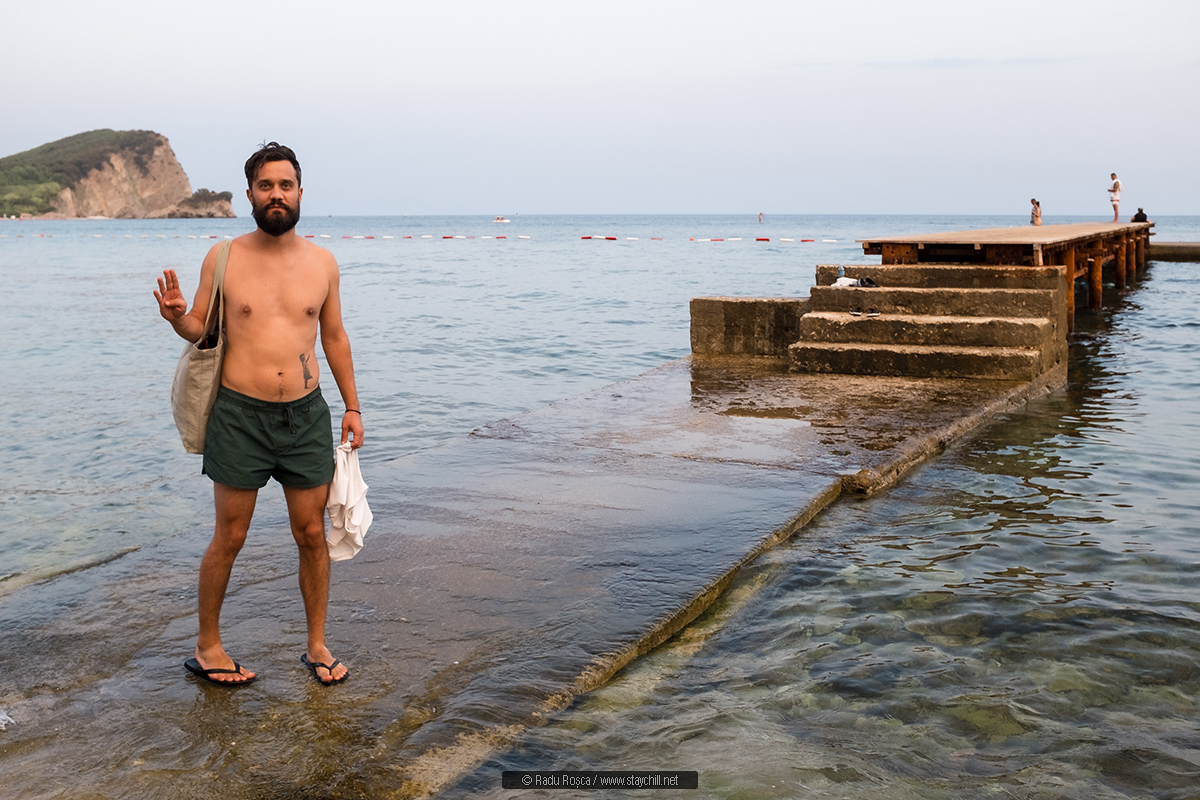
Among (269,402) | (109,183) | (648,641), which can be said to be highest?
(109,183)

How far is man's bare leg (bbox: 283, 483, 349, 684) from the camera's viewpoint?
10.7 feet

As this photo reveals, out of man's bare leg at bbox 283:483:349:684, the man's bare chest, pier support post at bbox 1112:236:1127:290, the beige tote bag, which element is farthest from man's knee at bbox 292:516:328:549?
pier support post at bbox 1112:236:1127:290

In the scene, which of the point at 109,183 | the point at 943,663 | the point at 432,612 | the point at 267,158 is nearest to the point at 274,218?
the point at 267,158

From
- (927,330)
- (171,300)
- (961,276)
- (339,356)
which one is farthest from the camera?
(961,276)

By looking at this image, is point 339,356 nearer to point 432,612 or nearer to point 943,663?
point 432,612

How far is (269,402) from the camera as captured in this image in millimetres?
3193

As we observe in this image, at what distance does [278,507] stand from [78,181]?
152896 mm

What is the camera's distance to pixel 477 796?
2.69 m

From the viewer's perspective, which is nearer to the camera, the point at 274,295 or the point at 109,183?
the point at 274,295

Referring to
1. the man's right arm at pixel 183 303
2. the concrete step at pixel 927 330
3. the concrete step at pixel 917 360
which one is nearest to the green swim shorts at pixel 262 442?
the man's right arm at pixel 183 303

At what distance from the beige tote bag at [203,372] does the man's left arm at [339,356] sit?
343mm

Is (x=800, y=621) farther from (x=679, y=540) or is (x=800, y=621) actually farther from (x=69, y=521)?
Answer: (x=69, y=521)

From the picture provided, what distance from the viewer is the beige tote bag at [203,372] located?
123 inches

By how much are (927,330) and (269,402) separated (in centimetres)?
696
